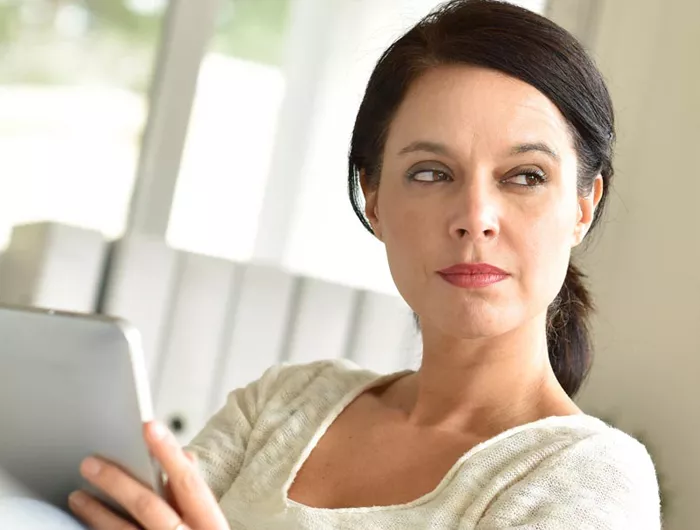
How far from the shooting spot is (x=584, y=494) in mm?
875

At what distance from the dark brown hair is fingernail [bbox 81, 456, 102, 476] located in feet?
1.86

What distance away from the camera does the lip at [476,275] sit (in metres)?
1.00

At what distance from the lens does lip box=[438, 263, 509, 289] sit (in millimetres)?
999

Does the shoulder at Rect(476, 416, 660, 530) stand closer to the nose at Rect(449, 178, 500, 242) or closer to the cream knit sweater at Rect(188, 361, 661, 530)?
the cream knit sweater at Rect(188, 361, 661, 530)

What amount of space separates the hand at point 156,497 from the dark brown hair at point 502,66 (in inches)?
21.1

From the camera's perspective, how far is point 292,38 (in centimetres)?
217

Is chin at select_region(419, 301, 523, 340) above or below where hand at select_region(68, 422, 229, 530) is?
above

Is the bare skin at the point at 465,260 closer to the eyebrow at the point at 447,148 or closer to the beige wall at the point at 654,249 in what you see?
the eyebrow at the point at 447,148

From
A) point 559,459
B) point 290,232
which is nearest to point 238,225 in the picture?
point 290,232

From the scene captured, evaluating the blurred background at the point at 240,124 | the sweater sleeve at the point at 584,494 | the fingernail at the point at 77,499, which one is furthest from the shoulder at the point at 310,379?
the blurred background at the point at 240,124

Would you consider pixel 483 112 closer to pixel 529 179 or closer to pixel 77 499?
pixel 529 179

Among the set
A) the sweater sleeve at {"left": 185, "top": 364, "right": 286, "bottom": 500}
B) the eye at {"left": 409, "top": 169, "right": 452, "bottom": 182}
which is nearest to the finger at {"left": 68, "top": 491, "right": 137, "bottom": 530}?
the sweater sleeve at {"left": 185, "top": 364, "right": 286, "bottom": 500}

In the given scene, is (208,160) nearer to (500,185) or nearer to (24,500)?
(500,185)

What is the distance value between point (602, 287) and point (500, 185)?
1.04 m
